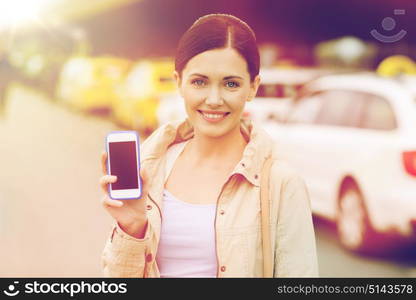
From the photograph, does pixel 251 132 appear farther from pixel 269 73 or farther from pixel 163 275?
pixel 269 73

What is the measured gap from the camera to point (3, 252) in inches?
157

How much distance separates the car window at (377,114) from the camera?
152 inches

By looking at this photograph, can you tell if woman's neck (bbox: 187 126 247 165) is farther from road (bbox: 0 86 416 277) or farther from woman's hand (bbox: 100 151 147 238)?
road (bbox: 0 86 416 277)

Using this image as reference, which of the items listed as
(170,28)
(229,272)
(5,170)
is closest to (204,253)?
(229,272)

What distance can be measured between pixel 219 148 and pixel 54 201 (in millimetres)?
2616

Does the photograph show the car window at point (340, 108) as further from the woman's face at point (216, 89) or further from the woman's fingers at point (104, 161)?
the woman's fingers at point (104, 161)

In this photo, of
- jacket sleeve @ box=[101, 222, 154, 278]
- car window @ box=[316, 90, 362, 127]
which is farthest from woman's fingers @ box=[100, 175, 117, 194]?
car window @ box=[316, 90, 362, 127]

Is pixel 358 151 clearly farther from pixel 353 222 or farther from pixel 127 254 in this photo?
pixel 127 254

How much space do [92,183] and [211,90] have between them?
8.75 feet

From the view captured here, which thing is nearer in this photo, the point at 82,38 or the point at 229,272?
the point at 229,272

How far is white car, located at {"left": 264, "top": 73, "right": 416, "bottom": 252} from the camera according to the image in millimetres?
3686

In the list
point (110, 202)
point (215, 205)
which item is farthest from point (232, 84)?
point (110, 202)

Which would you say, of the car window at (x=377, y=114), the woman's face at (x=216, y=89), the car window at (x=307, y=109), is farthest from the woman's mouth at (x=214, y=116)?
the car window at (x=307, y=109)

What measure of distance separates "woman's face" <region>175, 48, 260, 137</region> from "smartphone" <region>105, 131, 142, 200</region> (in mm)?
157
